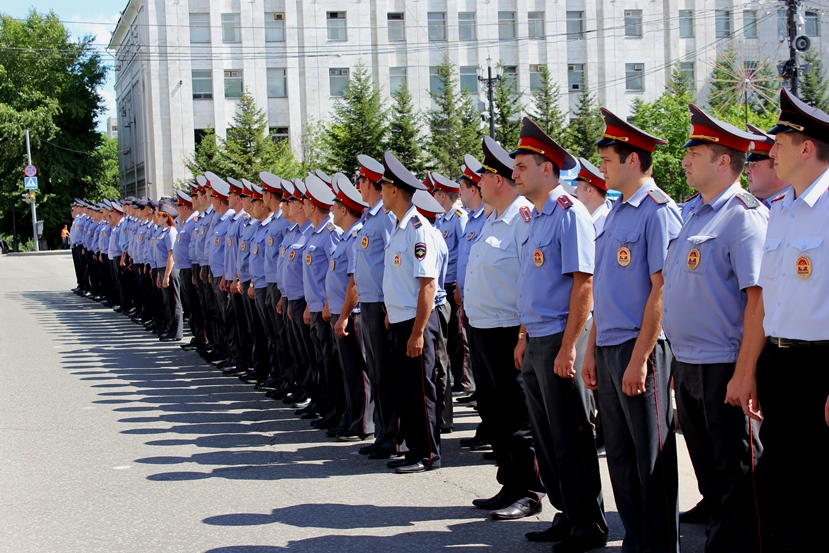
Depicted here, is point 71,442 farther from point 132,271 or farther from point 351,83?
point 351,83

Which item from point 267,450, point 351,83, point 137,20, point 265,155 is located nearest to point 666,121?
point 351,83

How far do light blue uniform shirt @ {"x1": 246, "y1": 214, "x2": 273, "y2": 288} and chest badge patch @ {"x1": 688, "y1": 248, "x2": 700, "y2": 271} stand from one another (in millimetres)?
6953

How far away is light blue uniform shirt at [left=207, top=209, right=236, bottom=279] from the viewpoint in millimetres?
12898

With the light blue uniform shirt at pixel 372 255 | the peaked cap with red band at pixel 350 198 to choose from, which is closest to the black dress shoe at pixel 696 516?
the light blue uniform shirt at pixel 372 255

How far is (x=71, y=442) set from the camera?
27.9ft

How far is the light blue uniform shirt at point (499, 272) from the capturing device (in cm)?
604

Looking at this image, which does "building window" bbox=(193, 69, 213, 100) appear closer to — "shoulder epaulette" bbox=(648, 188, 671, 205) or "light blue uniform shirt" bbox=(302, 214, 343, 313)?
"light blue uniform shirt" bbox=(302, 214, 343, 313)

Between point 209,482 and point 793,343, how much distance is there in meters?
4.30

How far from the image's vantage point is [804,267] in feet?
13.5

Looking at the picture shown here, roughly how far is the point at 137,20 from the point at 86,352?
50024 mm

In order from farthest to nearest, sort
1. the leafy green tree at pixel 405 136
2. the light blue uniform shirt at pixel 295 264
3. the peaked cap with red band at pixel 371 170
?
the leafy green tree at pixel 405 136, the light blue uniform shirt at pixel 295 264, the peaked cap with red band at pixel 371 170

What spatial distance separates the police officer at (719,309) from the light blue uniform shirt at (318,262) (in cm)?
486

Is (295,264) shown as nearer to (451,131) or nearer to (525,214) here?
(525,214)

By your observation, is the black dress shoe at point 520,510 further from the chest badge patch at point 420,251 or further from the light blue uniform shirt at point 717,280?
the chest badge patch at point 420,251
